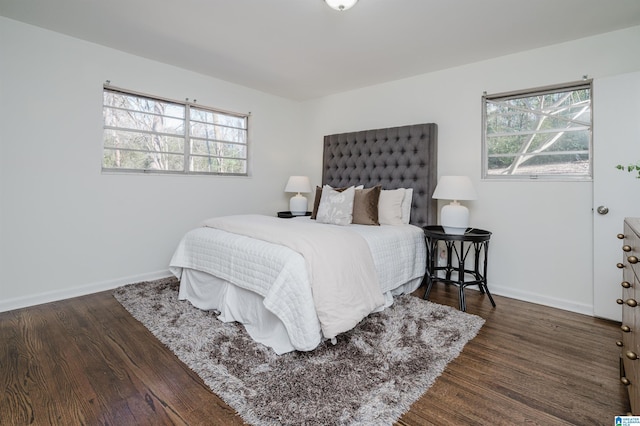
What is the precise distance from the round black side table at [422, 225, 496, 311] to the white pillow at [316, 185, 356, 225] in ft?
2.45

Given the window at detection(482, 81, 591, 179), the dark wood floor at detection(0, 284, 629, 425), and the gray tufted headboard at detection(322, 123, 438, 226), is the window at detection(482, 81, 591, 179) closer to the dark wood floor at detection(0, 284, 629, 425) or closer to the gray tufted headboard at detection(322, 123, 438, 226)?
the gray tufted headboard at detection(322, 123, 438, 226)

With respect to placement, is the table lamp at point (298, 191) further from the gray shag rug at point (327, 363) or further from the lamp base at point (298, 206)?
the gray shag rug at point (327, 363)

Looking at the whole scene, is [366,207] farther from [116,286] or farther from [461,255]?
[116,286]

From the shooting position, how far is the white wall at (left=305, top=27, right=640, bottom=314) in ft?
8.34

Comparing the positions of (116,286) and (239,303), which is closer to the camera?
(239,303)

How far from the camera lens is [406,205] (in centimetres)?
321

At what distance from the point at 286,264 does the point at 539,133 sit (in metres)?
2.63

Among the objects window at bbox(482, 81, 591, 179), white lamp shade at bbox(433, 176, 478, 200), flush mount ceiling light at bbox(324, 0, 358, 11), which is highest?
flush mount ceiling light at bbox(324, 0, 358, 11)

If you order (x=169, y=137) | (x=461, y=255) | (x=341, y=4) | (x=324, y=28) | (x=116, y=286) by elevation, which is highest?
(x=324, y=28)

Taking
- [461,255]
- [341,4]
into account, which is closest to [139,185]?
[341,4]

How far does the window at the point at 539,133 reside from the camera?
264cm

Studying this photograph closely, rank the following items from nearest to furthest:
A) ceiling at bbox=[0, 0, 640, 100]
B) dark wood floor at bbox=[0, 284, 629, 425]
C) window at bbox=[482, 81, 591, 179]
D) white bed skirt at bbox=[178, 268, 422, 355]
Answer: dark wood floor at bbox=[0, 284, 629, 425], white bed skirt at bbox=[178, 268, 422, 355], ceiling at bbox=[0, 0, 640, 100], window at bbox=[482, 81, 591, 179]

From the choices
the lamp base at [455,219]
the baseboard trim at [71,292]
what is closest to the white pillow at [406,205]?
the lamp base at [455,219]

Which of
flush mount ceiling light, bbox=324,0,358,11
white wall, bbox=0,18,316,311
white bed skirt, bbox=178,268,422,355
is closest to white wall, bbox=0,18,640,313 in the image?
white wall, bbox=0,18,316,311
